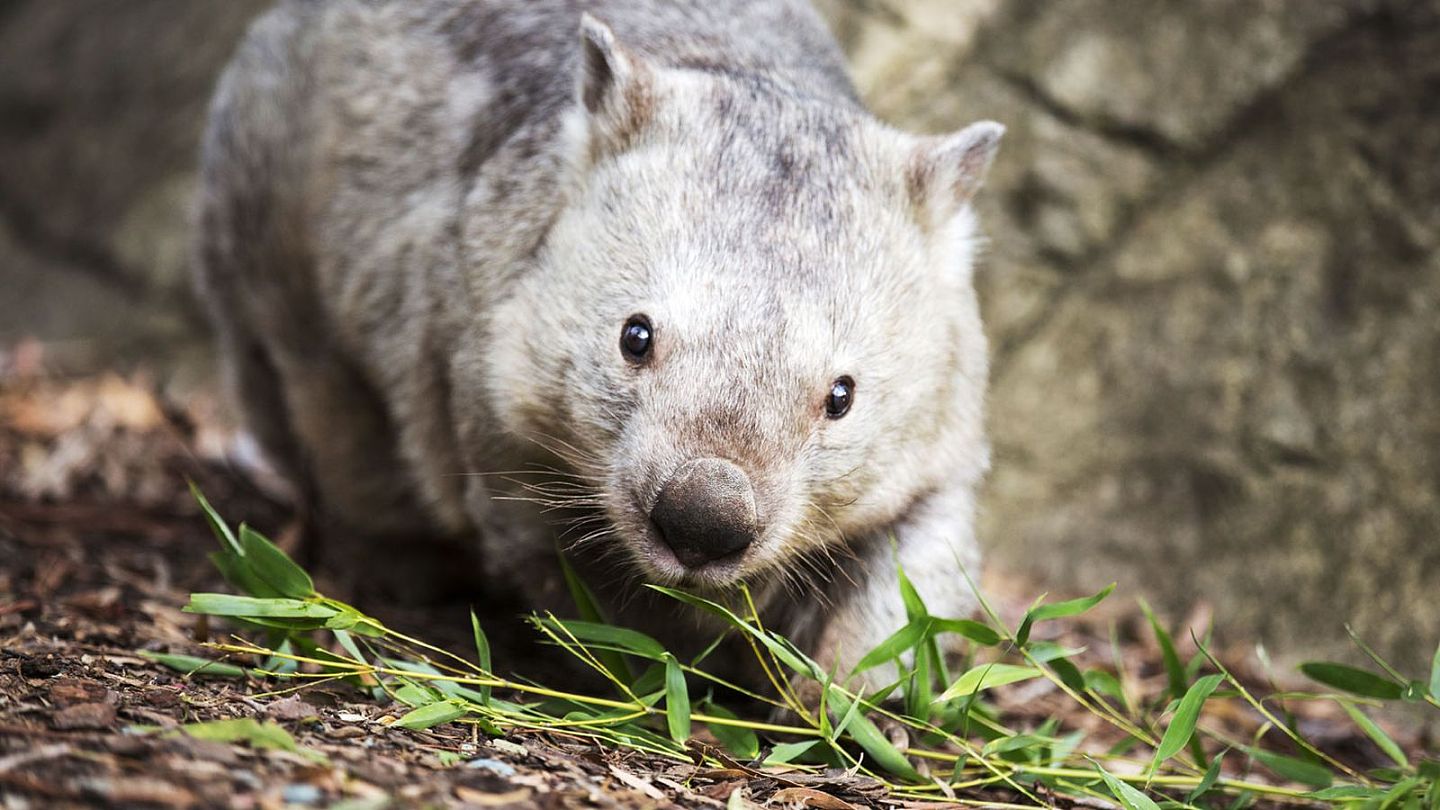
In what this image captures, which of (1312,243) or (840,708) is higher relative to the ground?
(1312,243)

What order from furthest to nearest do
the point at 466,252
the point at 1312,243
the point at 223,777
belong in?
the point at 1312,243 → the point at 466,252 → the point at 223,777

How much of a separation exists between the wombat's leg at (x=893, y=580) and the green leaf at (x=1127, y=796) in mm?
780

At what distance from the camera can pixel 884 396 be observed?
3.73 metres

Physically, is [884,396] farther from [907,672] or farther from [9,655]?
[9,655]

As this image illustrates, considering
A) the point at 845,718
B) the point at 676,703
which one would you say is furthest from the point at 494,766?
the point at 845,718

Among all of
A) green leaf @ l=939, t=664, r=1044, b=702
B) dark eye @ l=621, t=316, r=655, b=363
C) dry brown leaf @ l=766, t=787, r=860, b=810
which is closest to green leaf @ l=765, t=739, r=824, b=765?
dry brown leaf @ l=766, t=787, r=860, b=810

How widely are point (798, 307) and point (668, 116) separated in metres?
0.81

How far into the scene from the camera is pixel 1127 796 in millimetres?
3416

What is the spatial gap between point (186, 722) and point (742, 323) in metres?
1.54

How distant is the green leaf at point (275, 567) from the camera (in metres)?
3.56

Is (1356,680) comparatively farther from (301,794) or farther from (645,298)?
(301,794)

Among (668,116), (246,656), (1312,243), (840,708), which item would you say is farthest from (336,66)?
(1312,243)

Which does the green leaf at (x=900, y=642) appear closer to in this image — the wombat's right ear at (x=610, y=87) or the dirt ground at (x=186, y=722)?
the dirt ground at (x=186, y=722)

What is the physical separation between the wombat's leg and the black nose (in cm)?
85
